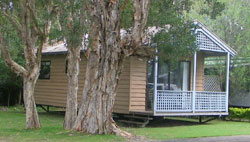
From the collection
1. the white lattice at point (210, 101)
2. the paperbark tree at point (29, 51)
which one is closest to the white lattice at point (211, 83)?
the white lattice at point (210, 101)

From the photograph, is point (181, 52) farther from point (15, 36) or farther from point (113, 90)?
point (15, 36)

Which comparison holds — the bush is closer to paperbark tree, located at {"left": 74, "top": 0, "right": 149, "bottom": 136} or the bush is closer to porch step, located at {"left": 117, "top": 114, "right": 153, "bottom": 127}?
porch step, located at {"left": 117, "top": 114, "right": 153, "bottom": 127}

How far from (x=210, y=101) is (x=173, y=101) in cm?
260

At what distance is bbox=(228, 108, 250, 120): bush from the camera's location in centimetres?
2190

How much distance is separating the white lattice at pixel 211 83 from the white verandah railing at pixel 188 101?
9.30 feet

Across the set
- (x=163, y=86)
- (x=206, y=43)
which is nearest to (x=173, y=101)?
(x=163, y=86)

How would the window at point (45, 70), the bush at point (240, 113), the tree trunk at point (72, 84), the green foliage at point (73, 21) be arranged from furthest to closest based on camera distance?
the window at point (45, 70) → the bush at point (240, 113) → the tree trunk at point (72, 84) → the green foliage at point (73, 21)

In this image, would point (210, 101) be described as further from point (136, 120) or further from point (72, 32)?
point (72, 32)

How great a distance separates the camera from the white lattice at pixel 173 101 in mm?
17289

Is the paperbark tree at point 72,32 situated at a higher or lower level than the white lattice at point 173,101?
higher

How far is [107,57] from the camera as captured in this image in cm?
1222

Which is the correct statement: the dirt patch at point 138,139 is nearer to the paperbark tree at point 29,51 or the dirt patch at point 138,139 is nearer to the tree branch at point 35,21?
the paperbark tree at point 29,51

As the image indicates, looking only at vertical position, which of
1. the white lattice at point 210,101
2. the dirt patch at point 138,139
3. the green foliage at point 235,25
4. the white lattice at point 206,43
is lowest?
the dirt patch at point 138,139

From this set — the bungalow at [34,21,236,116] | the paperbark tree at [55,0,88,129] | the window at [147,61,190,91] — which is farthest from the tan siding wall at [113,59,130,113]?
the paperbark tree at [55,0,88,129]
